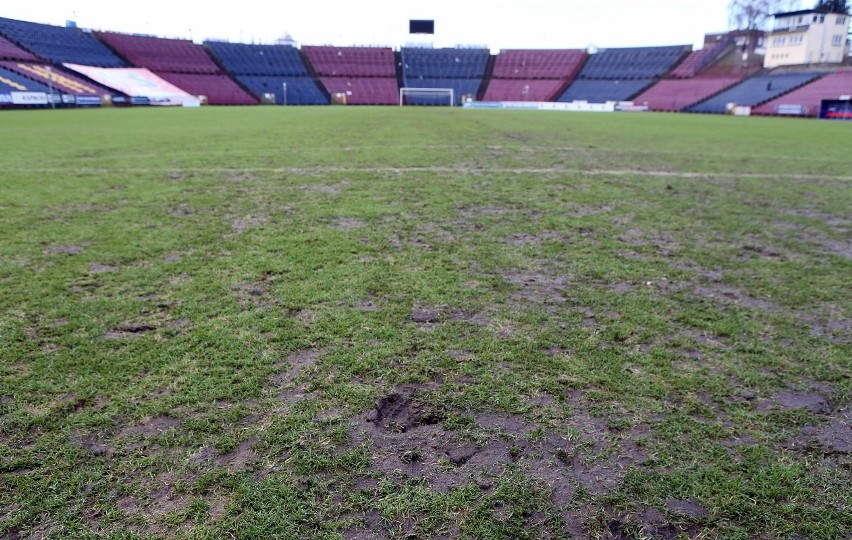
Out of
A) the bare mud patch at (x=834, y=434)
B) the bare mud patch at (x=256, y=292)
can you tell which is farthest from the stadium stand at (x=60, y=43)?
the bare mud patch at (x=834, y=434)

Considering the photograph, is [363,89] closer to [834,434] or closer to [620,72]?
[620,72]

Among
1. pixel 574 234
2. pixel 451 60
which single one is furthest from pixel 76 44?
pixel 574 234

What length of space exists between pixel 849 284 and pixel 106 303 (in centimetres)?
621

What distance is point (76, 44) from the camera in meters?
53.1

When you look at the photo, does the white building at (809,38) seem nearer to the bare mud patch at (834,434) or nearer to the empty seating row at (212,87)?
the empty seating row at (212,87)

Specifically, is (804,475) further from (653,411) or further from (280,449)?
(280,449)

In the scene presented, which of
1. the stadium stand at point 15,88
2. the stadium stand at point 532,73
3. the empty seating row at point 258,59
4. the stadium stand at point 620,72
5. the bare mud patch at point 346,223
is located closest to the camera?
the bare mud patch at point 346,223

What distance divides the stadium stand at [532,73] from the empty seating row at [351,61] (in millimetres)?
15004

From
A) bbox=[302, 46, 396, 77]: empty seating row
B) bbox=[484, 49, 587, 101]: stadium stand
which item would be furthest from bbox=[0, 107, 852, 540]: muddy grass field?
bbox=[302, 46, 396, 77]: empty seating row

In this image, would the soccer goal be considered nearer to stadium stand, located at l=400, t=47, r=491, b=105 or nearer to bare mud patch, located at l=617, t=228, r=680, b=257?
stadium stand, located at l=400, t=47, r=491, b=105

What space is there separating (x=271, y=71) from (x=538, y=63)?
36.6 m

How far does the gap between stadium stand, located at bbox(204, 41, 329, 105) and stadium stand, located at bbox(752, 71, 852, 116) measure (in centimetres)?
4801

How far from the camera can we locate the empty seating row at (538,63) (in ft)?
238

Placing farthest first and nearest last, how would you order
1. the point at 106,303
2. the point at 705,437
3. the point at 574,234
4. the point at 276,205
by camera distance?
the point at 276,205 < the point at 574,234 < the point at 106,303 < the point at 705,437
